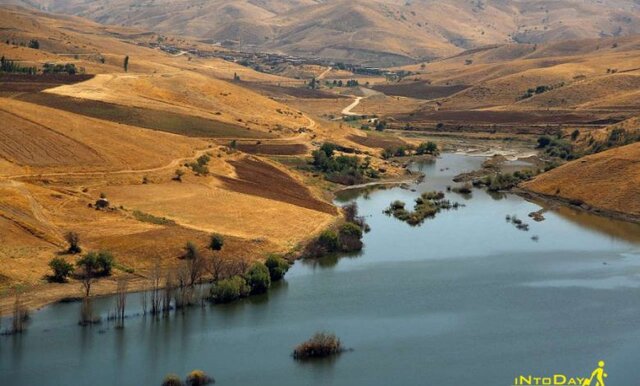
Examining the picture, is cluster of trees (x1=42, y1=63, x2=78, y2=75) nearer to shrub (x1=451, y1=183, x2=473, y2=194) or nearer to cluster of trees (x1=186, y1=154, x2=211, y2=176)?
cluster of trees (x1=186, y1=154, x2=211, y2=176)

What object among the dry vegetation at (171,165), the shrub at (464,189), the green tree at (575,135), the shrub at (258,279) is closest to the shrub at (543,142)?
the green tree at (575,135)

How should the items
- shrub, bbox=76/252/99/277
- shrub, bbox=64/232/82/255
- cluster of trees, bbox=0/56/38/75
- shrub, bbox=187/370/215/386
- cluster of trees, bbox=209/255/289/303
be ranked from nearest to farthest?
shrub, bbox=187/370/215/386
cluster of trees, bbox=209/255/289/303
shrub, bbox=76/252/99/277
shrub, bbox=64/232/82/255
cluster of trees, bbox=0/56/38/75

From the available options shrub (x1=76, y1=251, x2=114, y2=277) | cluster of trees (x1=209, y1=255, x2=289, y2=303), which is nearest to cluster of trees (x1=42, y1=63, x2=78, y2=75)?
shrub (x1=76, y1=251, x2=114, y2=277)

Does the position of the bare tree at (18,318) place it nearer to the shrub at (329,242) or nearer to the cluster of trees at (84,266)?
the cluster of trees at (84,266)

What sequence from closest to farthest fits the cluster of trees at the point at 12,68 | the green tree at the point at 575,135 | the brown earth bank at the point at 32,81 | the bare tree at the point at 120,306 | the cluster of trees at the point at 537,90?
the bare tree at the point at 120,306, the brown earth bank at the point at 32,81, the cluster of trees at the point at 12,68, the green tree at the point at 575,135, the cluster of trees at the point at 537,90

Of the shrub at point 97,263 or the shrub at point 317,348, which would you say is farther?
the shrub at point 97,263

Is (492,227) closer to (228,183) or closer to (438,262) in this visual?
(438,262)

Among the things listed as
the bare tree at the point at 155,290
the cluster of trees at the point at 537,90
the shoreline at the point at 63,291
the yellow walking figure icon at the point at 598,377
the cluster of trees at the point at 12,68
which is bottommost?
the shoreline at the point at 63,291
